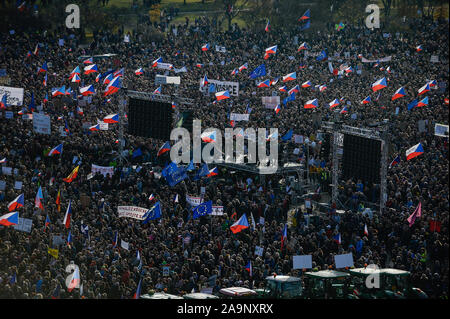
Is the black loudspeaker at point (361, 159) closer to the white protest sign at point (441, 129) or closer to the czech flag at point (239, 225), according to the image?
the white protest sign at point (441, 129)

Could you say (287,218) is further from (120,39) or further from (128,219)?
(120,39)

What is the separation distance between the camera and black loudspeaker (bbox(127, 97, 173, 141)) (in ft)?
150

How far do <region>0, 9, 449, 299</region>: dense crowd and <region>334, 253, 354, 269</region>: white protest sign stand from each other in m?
1.11

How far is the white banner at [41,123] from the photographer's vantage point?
45.4 metres

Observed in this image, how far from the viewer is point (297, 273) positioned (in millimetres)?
28625

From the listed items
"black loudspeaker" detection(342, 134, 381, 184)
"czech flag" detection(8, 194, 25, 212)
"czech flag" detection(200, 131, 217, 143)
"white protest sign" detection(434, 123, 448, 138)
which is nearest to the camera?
"czech flag" detection(8, 194, 25, 212)

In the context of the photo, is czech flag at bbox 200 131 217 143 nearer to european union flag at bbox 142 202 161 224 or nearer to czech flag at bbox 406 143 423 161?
czech flag at bbox 406 143 423 161

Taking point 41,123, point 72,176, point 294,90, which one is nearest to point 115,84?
point 41,123

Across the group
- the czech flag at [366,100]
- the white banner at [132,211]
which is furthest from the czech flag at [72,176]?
the czech flag at [366,100]

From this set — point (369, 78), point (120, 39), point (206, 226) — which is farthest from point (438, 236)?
point (120, 39)

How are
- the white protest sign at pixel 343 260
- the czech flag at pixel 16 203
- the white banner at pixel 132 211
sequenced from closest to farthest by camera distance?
the white protest sign at pixel 343 260
the white banner at pixel 132 211
the czech flag at pixel 16 203

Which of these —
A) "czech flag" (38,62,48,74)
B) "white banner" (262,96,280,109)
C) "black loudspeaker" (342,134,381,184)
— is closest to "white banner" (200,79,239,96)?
"white banner" (262,96,280,109)

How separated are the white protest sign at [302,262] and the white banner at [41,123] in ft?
67.4
